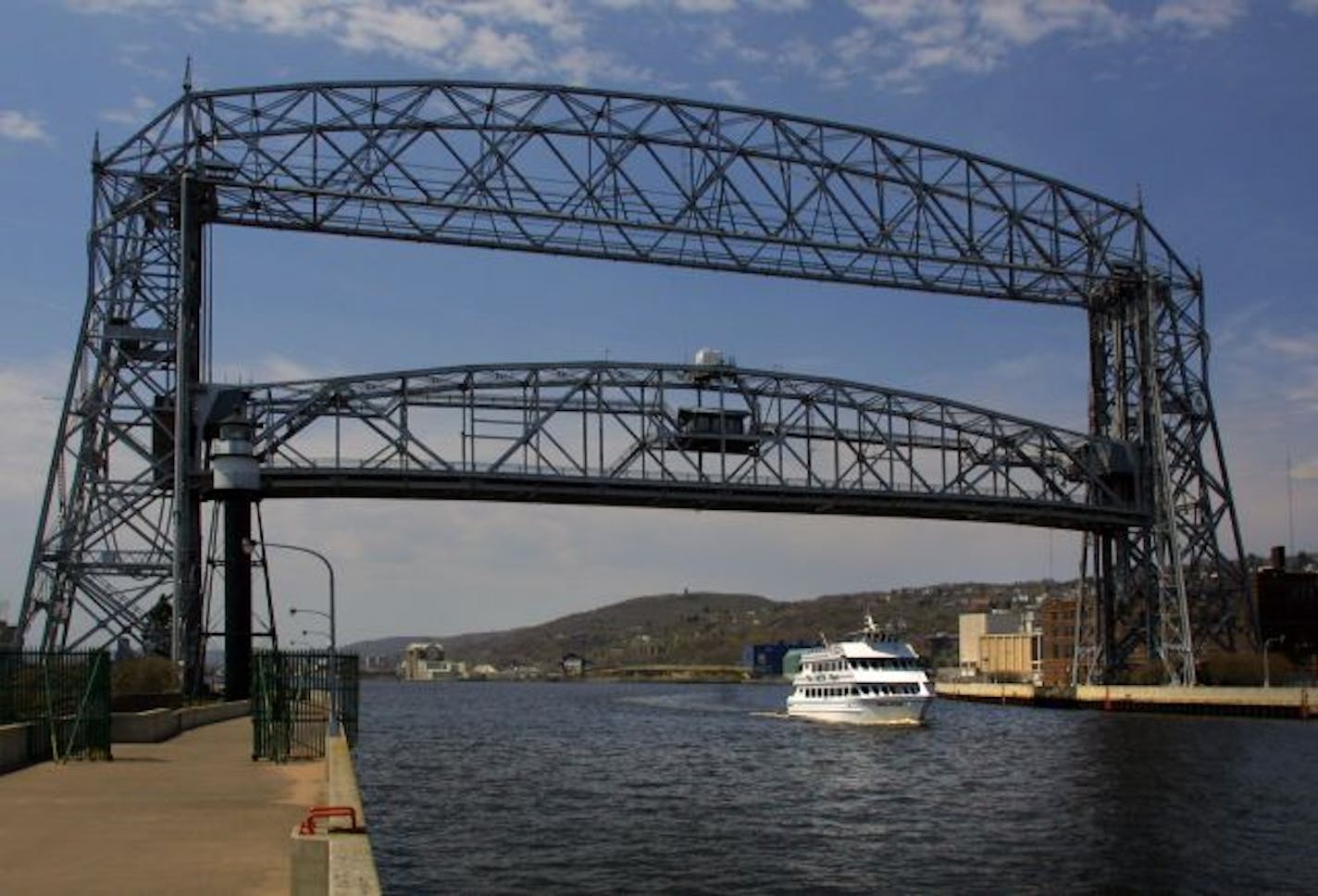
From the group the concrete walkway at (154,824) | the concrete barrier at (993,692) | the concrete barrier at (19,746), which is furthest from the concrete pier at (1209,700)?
the concrete barrier at (19,746)

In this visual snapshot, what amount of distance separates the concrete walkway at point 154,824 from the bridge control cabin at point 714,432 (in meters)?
50.1

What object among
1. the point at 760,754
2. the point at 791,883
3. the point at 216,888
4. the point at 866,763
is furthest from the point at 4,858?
the point at 760,754

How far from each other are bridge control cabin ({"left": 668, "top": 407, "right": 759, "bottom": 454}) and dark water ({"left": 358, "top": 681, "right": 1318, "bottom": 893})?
1616 centimetres

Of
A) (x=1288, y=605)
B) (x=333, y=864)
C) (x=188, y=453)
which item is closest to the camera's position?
(x=333, y=864)

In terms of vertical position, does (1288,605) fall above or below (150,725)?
above

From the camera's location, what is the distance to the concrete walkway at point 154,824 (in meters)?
16.7

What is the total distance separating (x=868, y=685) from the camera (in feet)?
289

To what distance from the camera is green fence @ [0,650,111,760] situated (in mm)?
31859

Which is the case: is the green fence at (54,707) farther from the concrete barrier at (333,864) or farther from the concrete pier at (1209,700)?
the concrete pier at (1209,700)

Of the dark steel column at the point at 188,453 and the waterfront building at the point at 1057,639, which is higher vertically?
the dark steel column at the point at 188,453

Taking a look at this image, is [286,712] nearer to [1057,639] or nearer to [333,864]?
[333,864]

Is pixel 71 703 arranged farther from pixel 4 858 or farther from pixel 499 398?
pixel 499 398

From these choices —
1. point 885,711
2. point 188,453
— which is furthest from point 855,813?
point 885,711

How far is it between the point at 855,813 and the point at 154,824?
78.5 ft
